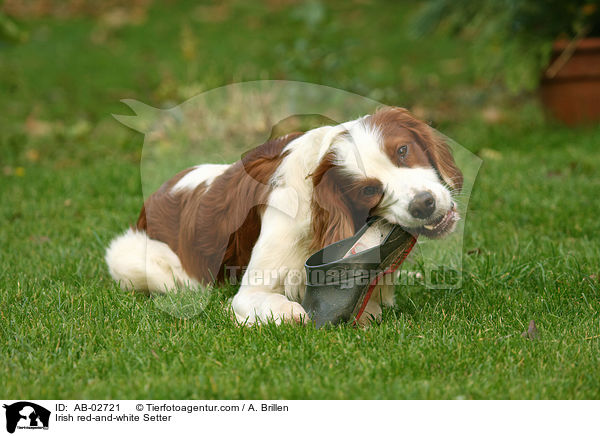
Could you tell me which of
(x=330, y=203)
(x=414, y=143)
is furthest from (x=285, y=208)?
(x=414, y=143)

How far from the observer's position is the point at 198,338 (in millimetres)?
2867

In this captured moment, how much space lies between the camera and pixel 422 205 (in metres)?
2.64

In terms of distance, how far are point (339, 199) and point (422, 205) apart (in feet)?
1.12

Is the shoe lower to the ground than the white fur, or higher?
lower

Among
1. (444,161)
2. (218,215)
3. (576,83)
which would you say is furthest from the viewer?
(576,83)

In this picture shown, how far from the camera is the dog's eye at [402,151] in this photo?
2678 mm

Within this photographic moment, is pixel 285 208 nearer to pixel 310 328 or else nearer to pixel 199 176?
pixel 310 328

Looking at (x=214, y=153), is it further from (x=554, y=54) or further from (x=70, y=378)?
(x=554, y=54)

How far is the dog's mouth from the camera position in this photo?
2.75 meters

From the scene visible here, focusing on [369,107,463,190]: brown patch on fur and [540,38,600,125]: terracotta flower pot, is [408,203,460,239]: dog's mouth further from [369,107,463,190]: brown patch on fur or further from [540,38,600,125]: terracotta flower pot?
[540,38,600,125]: terracotta flower pot
